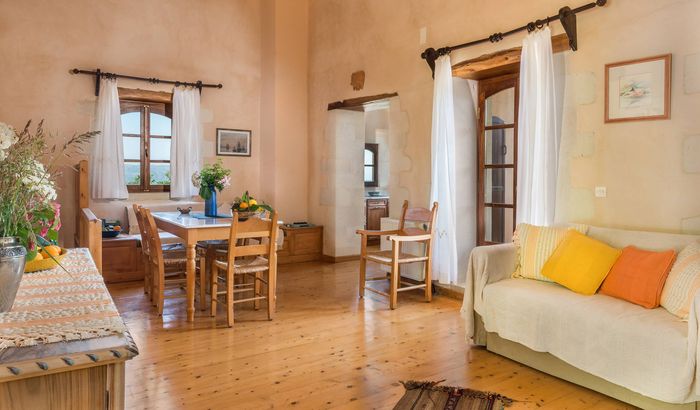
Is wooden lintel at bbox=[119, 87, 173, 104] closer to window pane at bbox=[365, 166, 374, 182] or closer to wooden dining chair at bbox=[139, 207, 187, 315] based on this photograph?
wooden dining chair at bbox=[139, 207, 187, 315]

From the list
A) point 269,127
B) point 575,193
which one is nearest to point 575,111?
point 575,193

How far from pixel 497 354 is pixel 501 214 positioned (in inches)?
74.0

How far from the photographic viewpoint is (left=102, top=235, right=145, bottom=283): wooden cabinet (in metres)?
5.62

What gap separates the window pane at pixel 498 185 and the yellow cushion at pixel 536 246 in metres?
→ 1.21

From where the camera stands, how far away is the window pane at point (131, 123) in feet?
21.3

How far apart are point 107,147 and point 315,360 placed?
420cm

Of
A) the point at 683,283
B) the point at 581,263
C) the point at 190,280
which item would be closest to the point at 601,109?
the point at 581,263

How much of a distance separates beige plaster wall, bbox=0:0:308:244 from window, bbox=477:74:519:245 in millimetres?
3058

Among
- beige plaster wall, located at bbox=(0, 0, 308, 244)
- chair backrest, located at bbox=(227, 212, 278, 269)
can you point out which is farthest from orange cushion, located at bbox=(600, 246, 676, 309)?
beige plaster wall, located at bbox=(0, 0, 308, 244)

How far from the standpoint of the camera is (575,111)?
393 cm

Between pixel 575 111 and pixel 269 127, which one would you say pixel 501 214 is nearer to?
pixel 575 111

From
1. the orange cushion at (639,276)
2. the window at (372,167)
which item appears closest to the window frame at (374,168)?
the window at (372,167)

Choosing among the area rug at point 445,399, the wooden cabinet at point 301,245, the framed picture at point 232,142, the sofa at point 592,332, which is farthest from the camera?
the framed picture at point 232,142

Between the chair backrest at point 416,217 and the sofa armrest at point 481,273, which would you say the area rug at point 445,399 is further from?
the chair backrest at point 416,217
